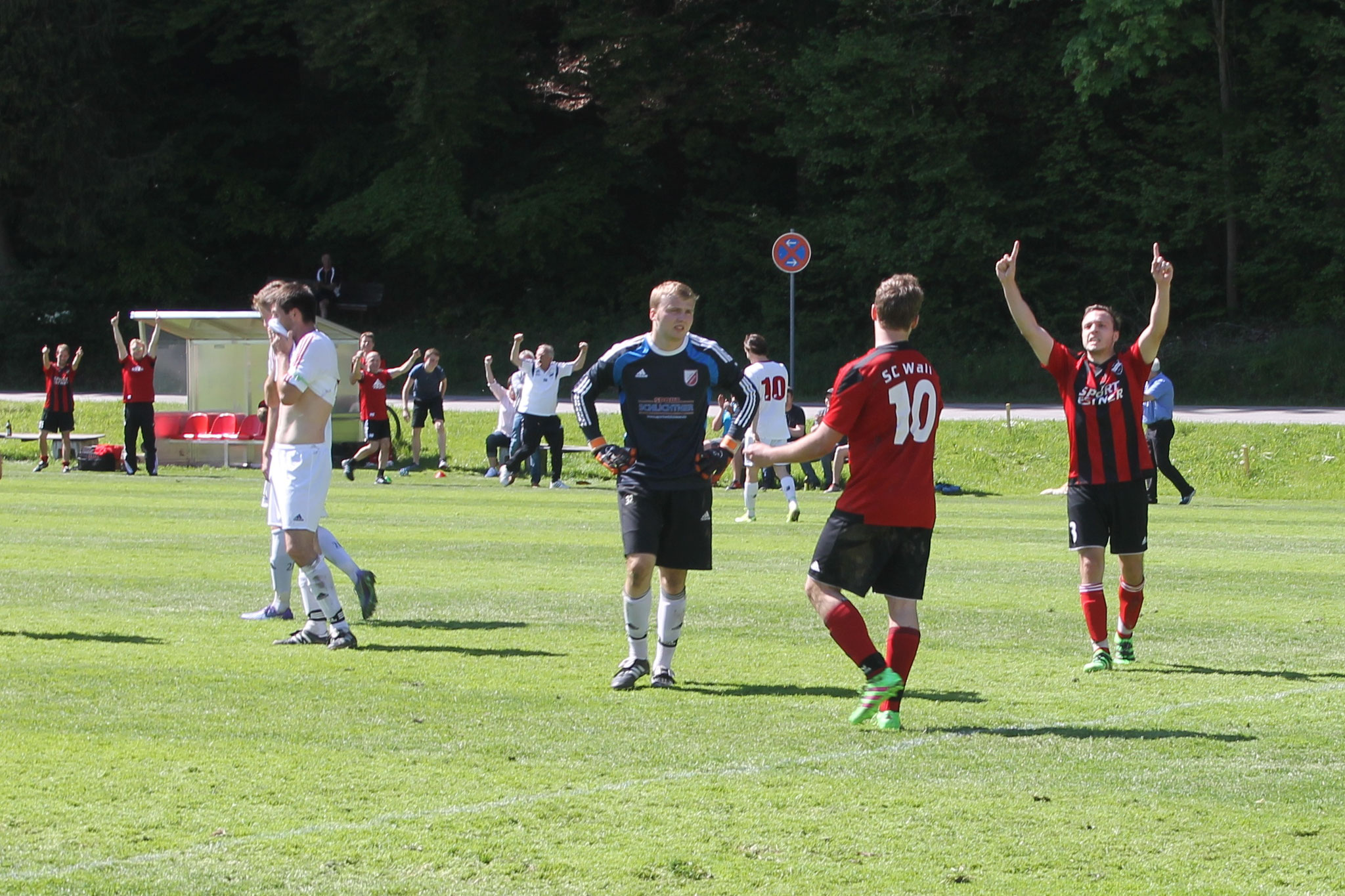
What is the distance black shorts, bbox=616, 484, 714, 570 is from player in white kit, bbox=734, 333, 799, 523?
9.15 metres

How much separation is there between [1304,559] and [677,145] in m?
30.8

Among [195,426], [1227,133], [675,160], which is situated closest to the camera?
[195,426]

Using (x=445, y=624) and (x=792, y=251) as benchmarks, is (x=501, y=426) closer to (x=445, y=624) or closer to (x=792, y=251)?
(x=792, y=251)

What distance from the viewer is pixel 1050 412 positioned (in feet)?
94.3

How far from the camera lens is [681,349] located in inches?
300

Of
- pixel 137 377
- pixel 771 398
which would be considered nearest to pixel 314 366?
pixel 771 398

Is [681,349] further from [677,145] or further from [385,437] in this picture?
[677,145]

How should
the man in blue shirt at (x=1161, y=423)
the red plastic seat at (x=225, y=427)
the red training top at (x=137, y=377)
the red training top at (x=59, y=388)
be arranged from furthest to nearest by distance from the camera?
the red plastic seat at (x=225, y=427) < the red training top at (x=59, y=388) < the red training top at (x=137, y=377) < the man in blue shirt at (x=1161, y=423)

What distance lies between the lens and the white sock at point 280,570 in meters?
9.69

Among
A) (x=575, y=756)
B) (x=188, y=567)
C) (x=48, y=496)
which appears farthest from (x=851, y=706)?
(x=48, y=496)

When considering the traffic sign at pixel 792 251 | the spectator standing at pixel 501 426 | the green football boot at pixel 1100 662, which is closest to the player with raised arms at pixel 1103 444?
the green football boot at pixel 1100 662

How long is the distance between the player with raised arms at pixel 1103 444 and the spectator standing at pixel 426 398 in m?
18.6

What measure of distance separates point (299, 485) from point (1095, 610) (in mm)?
4279

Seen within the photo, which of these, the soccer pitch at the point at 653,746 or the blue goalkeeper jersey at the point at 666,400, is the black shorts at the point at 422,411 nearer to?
the soccer pitch at the point at 653,746
